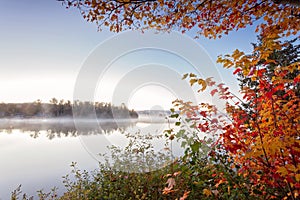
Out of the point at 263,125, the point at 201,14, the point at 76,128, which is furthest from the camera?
the point at 76,128

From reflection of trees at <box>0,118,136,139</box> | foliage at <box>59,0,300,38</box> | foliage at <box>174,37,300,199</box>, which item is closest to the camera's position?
foliage at <box>174,37,300,199</box>

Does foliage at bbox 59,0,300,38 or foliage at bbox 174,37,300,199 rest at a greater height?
foliage at bbox 59,0,300,38

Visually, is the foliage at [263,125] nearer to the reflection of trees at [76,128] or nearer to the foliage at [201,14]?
the foliage at [201,14]

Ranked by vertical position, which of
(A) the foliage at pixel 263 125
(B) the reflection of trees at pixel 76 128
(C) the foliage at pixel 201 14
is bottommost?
(B) the reflection of trees at pixel 76 128

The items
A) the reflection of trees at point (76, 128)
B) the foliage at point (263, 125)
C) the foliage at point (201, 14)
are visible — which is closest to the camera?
the foliage at point (263, 125)

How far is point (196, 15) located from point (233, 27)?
3.17ft

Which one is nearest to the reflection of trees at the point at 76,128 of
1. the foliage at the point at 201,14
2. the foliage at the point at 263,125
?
the foliage at the point at 201,14

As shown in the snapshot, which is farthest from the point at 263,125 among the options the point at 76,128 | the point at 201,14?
the point at 76,128

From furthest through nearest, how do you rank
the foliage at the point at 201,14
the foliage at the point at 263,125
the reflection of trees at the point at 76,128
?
1. the reflection of trees at the point at 76,128
2. the foliage at the point at 201,14
3. the foliage at the point at 263,125

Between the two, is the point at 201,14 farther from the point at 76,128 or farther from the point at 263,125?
the point at 76,128

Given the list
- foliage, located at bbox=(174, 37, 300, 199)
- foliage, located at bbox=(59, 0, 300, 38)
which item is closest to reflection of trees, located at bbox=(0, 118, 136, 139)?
foliage, located at bbox=(59, 0, 300, 38)

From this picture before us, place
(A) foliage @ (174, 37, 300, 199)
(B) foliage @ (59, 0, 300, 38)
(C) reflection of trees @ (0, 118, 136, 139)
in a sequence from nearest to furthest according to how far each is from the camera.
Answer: (A) foliage @ (174, 37, 300, 199)
(B) foliage @ (59, 0, 300, 38)
(C) reflection of trees @ (0, 118, 136, 139)

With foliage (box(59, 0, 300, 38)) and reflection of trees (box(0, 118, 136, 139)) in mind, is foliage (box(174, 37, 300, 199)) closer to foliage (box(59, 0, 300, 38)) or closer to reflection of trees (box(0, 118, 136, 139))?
foliage (box(59, 0, 300, 38))

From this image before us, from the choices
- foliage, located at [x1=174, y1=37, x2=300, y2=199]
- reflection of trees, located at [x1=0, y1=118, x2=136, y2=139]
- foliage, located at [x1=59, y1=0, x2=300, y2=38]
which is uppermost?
foliage, located at [x1=59, y1=0, x2=300, y2=38]
